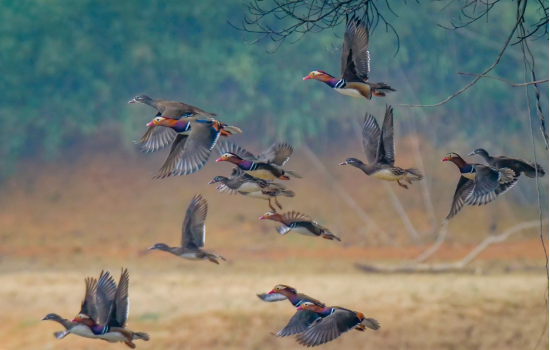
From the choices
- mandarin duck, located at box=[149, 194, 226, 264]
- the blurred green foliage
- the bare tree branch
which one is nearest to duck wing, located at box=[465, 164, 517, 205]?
mandarin duck, located at box=[149, 194, 226, 264]

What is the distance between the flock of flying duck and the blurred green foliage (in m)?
3.65

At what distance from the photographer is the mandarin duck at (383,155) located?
162 cm

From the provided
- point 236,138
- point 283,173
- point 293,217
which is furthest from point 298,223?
point 236,138

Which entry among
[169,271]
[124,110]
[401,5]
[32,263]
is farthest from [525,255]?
[32,263]

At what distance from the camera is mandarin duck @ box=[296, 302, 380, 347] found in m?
1.67

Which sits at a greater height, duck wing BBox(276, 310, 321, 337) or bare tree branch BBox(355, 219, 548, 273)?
bare tree branch BBox(355, 219, 548, 273)

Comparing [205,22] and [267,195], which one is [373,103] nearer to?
[205,22]

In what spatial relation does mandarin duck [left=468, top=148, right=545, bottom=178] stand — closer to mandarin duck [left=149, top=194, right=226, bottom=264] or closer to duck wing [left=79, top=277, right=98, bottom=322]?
mandarin duck [left=149, top=194, right=226, bottom=264]

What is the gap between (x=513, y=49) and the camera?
5914 millimetres

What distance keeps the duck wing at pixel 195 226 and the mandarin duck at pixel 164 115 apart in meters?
0.27

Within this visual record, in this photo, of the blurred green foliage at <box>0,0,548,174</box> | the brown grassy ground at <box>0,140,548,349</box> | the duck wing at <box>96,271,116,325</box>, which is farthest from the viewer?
the blurred green foliage at <box>0,0,548,174</box>

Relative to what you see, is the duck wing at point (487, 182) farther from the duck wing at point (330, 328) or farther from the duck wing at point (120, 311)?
the duck wing at point (120, 311)

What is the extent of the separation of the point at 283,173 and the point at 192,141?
0.28m

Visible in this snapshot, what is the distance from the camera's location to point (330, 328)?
1682 millimetres
